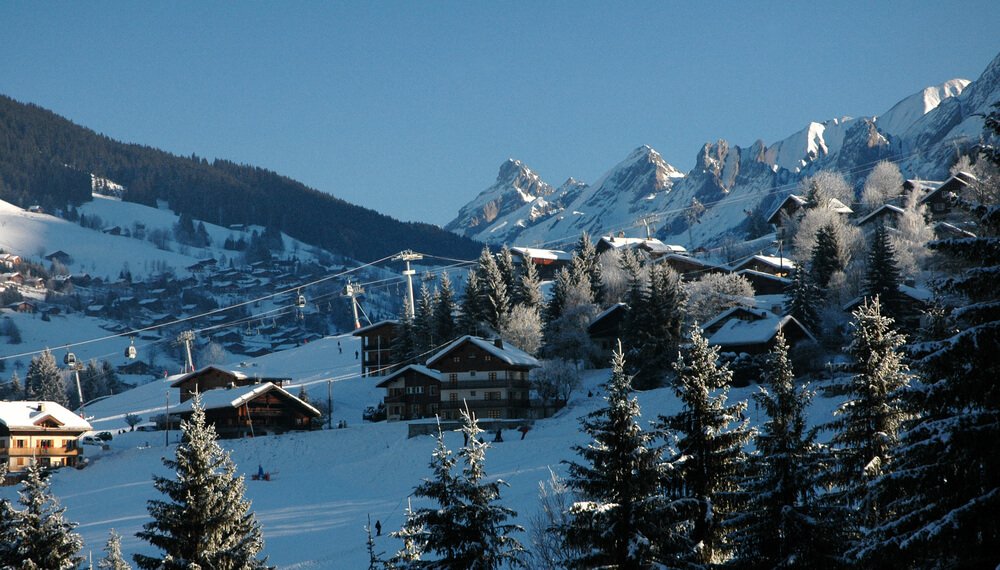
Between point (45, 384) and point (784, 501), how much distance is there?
378 ft

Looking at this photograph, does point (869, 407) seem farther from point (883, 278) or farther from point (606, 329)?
point (606, 329)

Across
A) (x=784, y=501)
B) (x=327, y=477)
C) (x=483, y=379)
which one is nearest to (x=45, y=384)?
(x=483, y=379)

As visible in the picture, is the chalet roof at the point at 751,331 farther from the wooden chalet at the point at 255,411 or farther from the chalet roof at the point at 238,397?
the wooden chalet at the point at 255,411

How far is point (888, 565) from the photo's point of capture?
1427 cm

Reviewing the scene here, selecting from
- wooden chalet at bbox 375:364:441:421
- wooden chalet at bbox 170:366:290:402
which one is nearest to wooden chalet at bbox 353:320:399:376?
wooden chalet at bbox 170:366:290:402

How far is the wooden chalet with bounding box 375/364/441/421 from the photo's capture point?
74.9m

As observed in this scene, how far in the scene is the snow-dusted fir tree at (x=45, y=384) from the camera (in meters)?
116

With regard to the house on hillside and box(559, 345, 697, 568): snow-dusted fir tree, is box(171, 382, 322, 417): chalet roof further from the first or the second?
box(559, 345, 697, 568): snow-dusted fir tree

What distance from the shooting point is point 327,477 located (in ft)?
193

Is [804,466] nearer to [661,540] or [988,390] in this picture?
[661,540]

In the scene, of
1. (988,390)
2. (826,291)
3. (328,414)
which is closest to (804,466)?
(988,390)

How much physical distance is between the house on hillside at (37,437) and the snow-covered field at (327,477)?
1997mm

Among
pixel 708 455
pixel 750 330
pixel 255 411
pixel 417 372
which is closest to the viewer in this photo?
pixel 708 455

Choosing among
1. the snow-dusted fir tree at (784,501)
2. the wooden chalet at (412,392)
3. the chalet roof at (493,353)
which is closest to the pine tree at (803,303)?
the chalet roof at (493,353)
